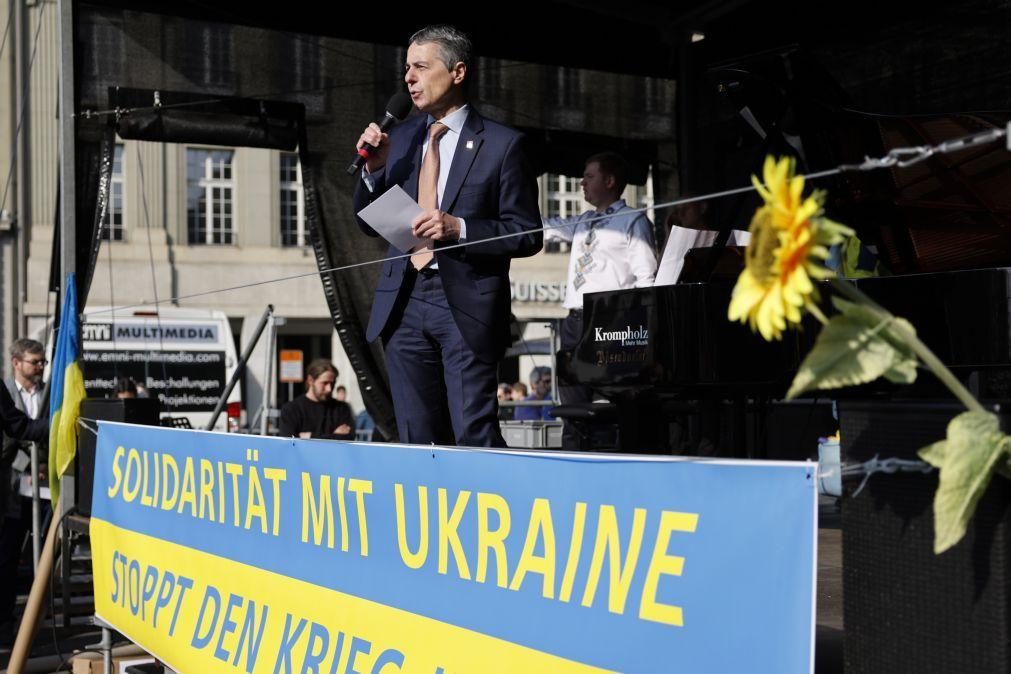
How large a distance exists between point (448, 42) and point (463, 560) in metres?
1.71

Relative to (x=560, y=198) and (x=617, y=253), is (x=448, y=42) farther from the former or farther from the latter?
(x=560, y=198)

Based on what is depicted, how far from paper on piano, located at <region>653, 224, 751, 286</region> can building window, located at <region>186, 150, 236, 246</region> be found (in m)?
21.7

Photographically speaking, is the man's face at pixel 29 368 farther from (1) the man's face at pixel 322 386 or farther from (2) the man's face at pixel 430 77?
(2) the man's face at pixel 430 77

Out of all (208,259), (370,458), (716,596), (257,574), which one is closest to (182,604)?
(257,574)

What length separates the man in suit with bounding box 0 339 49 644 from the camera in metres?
6.52

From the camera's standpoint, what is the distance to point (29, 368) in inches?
312

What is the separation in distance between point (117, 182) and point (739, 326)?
73.8 ft

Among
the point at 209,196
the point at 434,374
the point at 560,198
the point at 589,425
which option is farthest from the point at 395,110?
the point at 209,196

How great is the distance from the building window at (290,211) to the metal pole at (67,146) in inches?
805

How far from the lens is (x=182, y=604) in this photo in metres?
3.91

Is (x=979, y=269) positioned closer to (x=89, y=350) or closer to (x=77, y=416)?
(x=77, y=416)

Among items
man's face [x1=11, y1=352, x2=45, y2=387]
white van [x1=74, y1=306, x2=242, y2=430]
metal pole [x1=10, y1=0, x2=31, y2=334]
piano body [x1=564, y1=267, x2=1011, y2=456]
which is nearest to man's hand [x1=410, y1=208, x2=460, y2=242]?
piano body [x1=564, y1=267, x2=1011, y2=456]

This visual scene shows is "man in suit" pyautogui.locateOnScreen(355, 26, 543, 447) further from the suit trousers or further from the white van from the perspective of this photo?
the white van

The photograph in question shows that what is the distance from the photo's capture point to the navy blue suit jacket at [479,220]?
3.51 m
